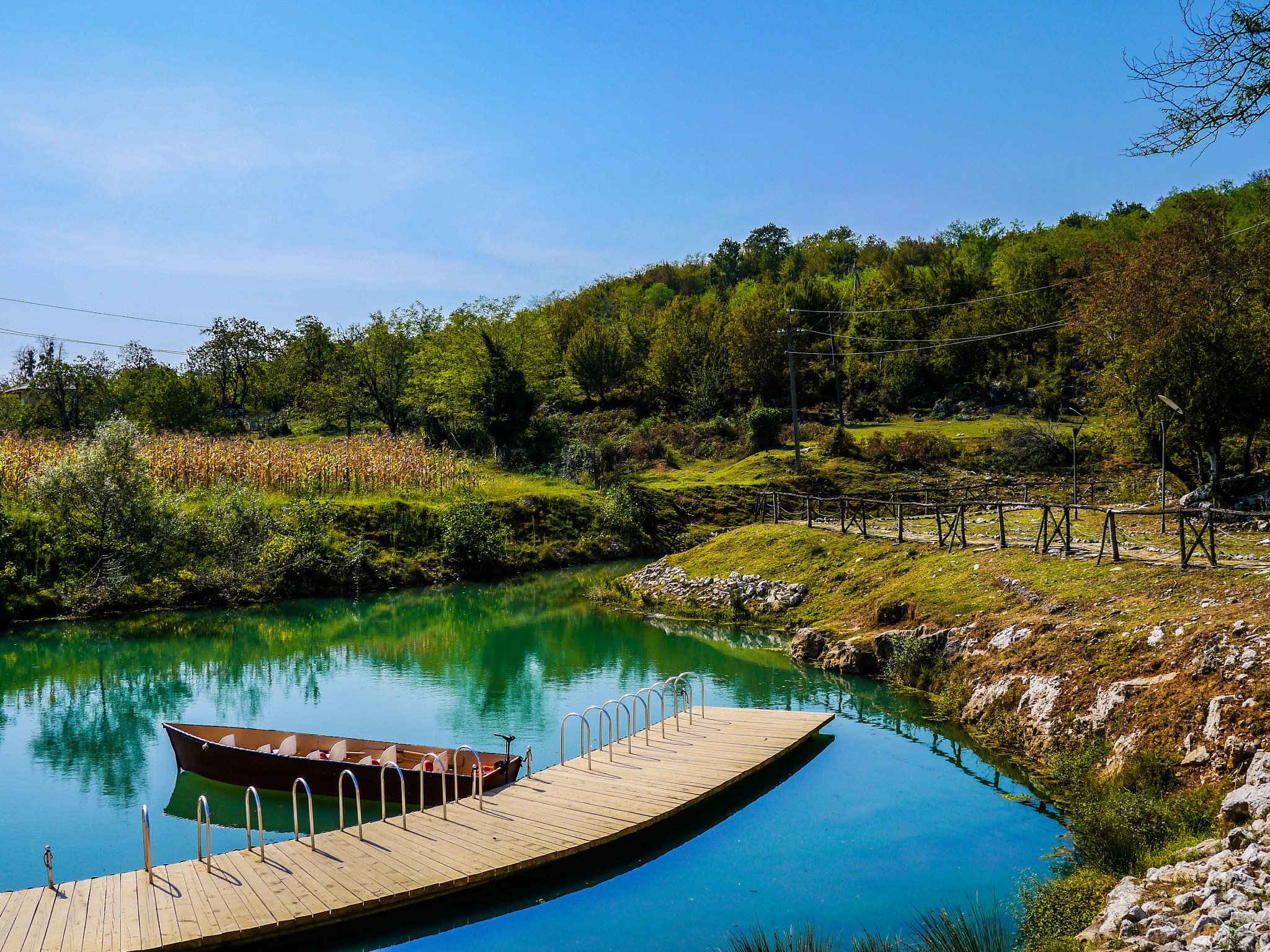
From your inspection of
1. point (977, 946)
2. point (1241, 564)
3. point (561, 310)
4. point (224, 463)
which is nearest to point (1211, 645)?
point (1241, 564)

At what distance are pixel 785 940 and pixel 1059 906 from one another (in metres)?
2.97

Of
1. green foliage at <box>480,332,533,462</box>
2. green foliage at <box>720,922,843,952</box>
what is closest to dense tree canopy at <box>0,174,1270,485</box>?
green foliage at <box>480,332,533,462</box>

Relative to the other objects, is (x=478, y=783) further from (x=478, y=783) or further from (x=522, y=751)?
(x=522, y=751)

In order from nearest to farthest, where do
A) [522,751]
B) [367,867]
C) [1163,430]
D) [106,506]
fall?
1. [367,867]
2. [522,751]
3. [1163,430]
4. [106,506]

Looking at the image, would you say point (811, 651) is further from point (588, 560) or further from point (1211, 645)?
point (588, 560)

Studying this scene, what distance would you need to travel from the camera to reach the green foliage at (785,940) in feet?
27.8

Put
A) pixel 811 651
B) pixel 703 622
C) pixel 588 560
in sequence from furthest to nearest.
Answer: pixel 588 560 < pixel 703 622 < pixel 811 651

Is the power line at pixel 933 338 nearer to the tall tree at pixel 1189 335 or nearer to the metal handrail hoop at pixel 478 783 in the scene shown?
the tall tree at pixel 1189 335

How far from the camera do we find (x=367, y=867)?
10.2 metres

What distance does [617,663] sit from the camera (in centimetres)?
2347

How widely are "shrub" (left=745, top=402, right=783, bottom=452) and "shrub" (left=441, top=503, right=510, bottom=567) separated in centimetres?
2075

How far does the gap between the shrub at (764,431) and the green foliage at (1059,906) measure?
44.9 m

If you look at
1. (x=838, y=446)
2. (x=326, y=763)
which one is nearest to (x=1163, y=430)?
(x=326, y=763)

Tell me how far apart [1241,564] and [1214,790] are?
7008mm
